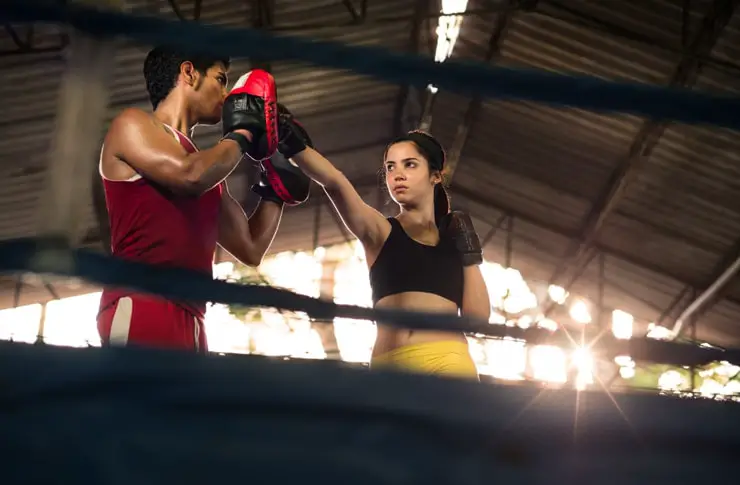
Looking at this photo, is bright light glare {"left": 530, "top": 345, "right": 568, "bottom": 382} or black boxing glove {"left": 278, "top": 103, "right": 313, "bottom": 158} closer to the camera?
black boxing glove {"left": 278, "top": 103, "right": 313, "bottom": 158}

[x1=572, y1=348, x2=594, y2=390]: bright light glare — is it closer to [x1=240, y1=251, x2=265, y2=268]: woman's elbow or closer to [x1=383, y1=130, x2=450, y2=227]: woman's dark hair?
[x1=383, y1=130, x2=450, y2=227]: woman's dark hair

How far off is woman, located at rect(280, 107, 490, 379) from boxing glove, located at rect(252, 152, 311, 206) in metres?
0.03

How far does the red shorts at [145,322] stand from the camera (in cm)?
158

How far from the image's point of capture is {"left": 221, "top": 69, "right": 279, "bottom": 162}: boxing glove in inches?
66.7

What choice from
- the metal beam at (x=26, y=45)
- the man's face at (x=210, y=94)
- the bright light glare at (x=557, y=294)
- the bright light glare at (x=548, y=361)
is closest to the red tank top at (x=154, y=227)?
the man's face at (x=210, y=94)

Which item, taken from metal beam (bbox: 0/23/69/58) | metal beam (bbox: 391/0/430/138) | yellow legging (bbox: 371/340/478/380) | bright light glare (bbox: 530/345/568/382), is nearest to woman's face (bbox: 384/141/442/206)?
yellow legging (bbox: 371/340/478/380)

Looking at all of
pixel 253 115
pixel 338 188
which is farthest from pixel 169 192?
pixel 338 188

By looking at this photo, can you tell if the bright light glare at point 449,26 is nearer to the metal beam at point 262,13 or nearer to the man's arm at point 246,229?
the metal beam at point 262,13

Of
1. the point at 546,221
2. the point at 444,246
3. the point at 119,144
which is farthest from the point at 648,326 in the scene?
the point at 119,144

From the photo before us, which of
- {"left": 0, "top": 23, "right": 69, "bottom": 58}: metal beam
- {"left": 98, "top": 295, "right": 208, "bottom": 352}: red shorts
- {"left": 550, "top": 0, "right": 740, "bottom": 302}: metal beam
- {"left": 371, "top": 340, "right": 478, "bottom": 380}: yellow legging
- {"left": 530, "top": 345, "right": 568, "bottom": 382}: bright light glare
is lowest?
{"left": 98, "top": 295, "right": 208, "bottom": 352}: red shorts

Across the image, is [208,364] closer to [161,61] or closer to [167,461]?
[167,461]

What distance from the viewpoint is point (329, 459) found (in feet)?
2.77

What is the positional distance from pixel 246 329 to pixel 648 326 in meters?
4.51

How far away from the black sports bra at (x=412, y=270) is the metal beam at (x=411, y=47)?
164 inches
